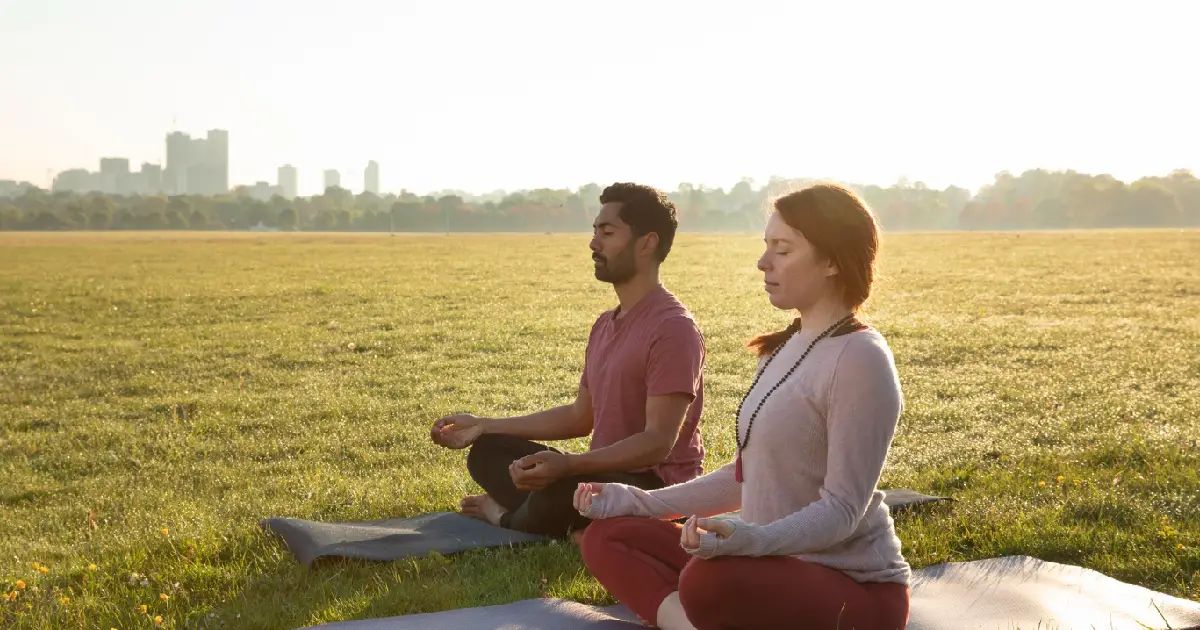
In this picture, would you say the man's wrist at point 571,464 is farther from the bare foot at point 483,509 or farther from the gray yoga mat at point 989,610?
the bare foot at point 483,509

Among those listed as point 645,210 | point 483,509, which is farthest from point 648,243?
point 483,509

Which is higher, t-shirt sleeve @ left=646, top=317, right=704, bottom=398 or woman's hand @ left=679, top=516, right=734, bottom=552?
t-shirt sleeve @ left=646, top=317, right=704, bottom=398

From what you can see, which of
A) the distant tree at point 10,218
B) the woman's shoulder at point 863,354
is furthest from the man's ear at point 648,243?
the distant tree at point 10,218

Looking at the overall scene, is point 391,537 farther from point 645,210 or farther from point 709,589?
point 709,589

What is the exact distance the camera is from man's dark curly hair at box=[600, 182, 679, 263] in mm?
5695

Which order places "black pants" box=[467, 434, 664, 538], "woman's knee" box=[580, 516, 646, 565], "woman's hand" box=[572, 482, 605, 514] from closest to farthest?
"woman's hand" box=[572, 482, 605, 514]
"woman's knee" box=[580, 516, 646, 565]
"black pants" box=[467, 434, 664, 538]

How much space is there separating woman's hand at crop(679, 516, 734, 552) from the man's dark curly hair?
244 cm

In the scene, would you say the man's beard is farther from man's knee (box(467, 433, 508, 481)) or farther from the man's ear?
man's knee (box(467, 433, 508, 481))

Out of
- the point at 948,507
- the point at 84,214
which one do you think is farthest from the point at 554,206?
the point at 948,507

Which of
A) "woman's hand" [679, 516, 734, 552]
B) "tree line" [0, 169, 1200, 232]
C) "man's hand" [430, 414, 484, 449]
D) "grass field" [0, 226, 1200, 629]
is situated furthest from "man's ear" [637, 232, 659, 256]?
"tree line" [0, 169, 1200, 232]

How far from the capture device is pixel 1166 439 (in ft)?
31.1

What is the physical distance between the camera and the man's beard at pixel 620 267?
5.72 m

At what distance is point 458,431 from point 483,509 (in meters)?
0.59

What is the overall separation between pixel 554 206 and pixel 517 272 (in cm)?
11864
